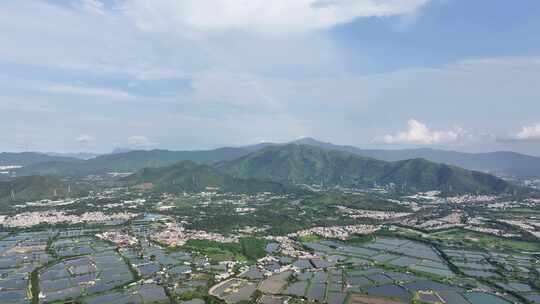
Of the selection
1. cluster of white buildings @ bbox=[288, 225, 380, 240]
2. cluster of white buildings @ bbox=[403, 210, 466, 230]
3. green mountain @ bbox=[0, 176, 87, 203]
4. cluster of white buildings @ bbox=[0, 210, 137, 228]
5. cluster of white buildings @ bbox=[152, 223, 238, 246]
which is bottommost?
cluster of white buildings @ bbox=[0, 210, 137, 228]

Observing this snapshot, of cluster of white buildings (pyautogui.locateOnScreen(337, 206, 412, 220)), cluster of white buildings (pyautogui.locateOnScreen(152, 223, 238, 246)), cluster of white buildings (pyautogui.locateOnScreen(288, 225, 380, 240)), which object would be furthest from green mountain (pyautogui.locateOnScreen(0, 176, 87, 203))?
cluster of white buildings (pyautogui.locateOnScreen(337, 206, 412, 220))

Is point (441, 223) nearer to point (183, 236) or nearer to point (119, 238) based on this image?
point (183, 236)

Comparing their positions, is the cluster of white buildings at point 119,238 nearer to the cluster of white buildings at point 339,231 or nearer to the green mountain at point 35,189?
the cluster of white buildings at point 339,231

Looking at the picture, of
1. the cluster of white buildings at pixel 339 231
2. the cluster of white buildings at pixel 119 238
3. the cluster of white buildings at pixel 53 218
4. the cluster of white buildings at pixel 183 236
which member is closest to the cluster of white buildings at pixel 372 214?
the cluster of white buildings at pixel 339 231

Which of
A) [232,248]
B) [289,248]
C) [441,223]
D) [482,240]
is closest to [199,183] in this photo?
[441,223]

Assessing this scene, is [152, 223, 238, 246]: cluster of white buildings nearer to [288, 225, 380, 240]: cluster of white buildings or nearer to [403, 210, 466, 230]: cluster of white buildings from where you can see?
[288, 225, 380, 240]: cluster of white buildings

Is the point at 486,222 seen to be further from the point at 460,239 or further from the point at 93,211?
the point at 93,211

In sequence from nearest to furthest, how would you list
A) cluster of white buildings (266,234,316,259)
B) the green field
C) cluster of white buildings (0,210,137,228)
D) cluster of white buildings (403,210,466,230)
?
1. cluster of white buildings (266,234,316,259)
2. the green field
3. cluster of white buildings (403,210,466,230)
4. cluster of white buildings (0,210,137,228)
